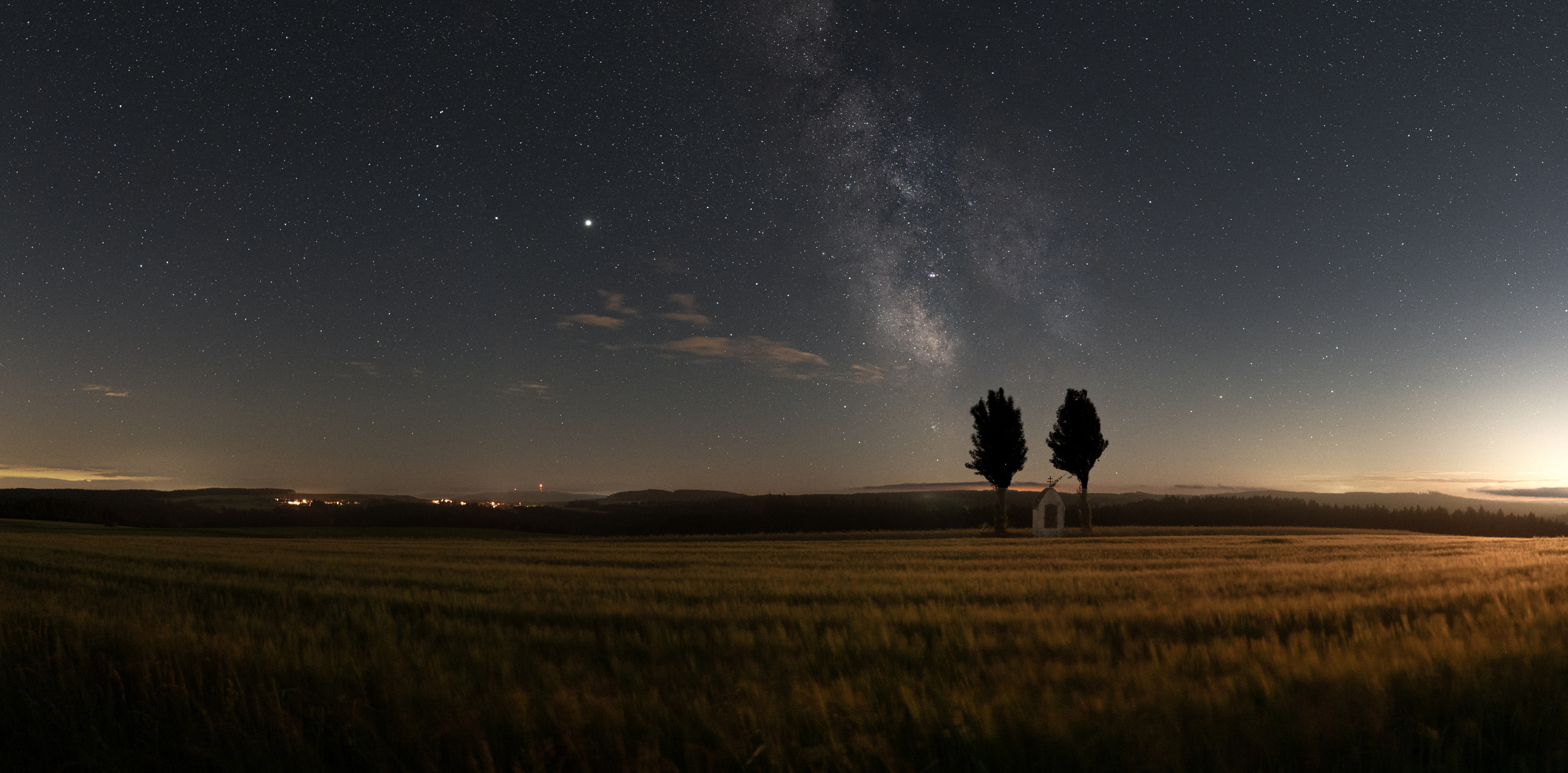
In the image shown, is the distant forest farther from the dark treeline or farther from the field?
the field

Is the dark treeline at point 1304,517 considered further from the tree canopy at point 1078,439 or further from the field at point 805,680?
the field at point 805,680

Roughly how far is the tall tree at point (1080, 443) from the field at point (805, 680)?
152 feet

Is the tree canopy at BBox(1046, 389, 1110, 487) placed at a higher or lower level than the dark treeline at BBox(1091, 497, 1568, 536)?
higher

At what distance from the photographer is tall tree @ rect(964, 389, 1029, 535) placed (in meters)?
57.7

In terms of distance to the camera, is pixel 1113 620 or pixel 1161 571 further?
pixel 1161 571

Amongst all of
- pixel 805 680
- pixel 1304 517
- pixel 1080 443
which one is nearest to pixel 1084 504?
pixel 1080 443

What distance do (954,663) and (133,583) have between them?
18979 mm

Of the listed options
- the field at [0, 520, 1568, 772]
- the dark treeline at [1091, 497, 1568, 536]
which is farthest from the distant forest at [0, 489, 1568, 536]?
the field at [0, 520, 1568, 772]

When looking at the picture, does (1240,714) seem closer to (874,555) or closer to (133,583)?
(133,583)

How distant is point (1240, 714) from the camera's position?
164 inches

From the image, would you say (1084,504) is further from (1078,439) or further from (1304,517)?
(1304,517)

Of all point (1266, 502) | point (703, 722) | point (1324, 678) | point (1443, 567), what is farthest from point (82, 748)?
point (1266, 502)

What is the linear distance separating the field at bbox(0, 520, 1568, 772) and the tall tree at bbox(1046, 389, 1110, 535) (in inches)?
1826

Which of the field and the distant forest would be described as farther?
the distant forest
